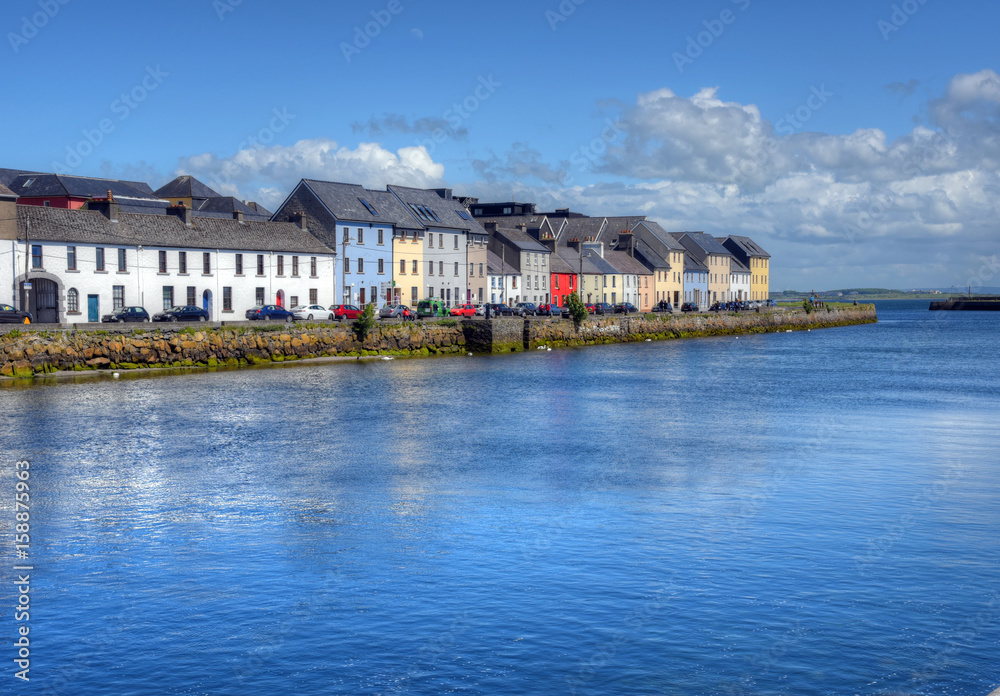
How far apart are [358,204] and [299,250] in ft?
37.7

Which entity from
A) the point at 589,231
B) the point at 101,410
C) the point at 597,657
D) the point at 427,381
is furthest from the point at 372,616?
the point at 589,231

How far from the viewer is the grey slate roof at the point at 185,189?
108 meters

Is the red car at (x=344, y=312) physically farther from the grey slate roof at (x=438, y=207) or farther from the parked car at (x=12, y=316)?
the parked car at (x=12, y=316)

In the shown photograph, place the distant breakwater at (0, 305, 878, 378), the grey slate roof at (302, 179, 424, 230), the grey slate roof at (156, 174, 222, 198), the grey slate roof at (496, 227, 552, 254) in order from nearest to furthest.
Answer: the distant breakwater at (0, 305, 878, 378)
the grey slate roof at (302, 179, 424, 230)
the grey slate roof at (156, 174, 222, 198)
the grey slate roof at (496, 227, 552, 254)

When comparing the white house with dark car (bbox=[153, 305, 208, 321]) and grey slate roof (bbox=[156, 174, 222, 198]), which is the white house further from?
grey slate roof (bbox=[156, 174, 222, 198])

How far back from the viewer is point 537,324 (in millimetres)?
83500

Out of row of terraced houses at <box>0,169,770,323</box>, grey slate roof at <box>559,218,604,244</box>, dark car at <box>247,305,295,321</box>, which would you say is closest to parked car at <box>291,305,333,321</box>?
dark car at <box>247,305,295,321</box>

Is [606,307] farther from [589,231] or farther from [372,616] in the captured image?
[372,616]

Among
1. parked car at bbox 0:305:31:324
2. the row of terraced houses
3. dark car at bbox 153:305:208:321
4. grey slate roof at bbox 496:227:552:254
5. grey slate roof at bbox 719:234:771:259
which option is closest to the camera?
parked car at bbox 0:305:31:324

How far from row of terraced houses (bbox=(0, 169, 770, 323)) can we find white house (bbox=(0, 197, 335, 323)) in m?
0.09

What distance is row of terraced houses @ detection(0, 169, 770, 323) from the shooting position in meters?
64.9

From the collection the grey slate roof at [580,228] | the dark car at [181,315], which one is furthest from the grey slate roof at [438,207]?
the dark car at [181,315]

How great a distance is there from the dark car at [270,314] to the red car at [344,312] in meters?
4.14

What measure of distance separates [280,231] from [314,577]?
71.4 meters
